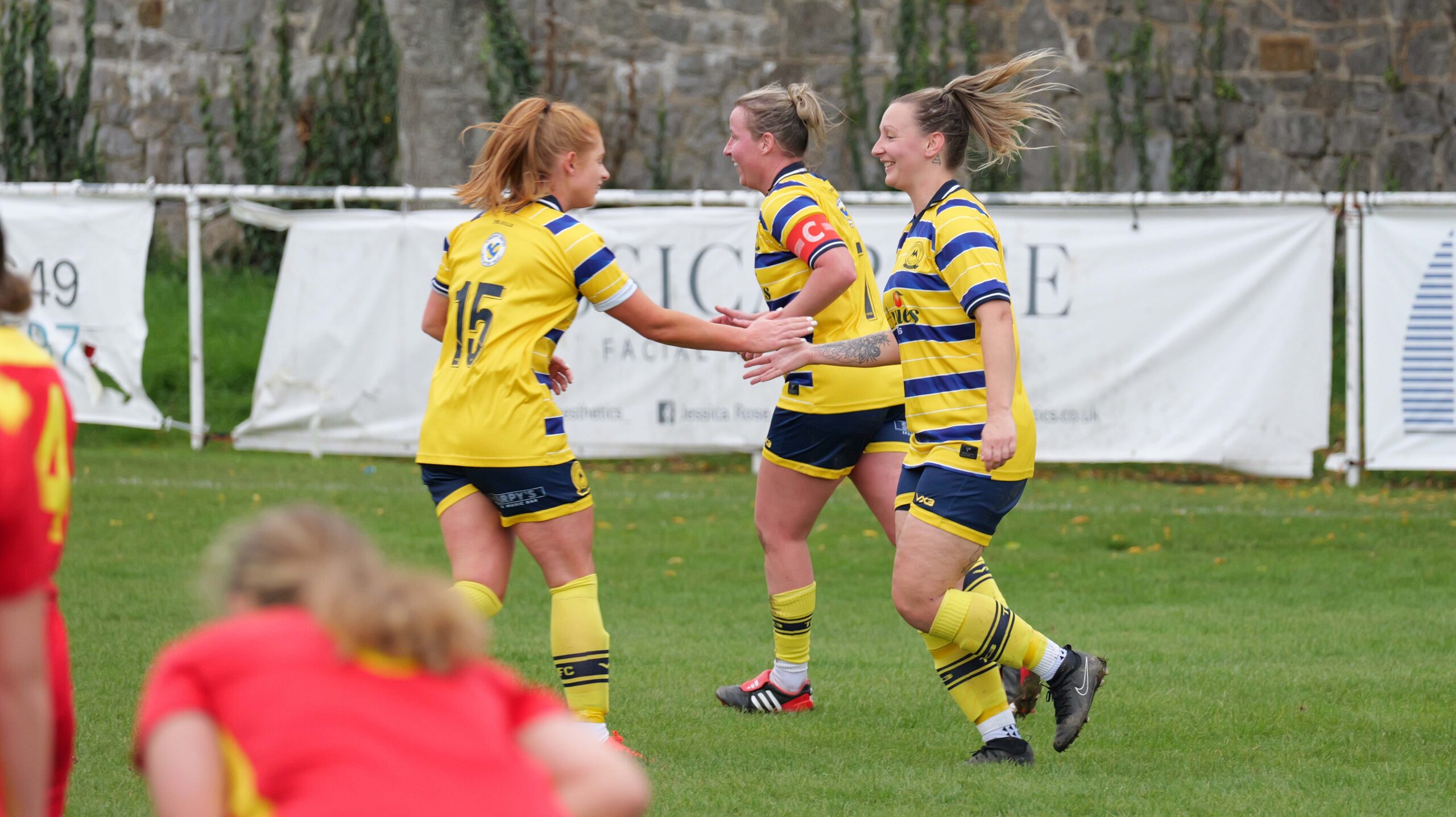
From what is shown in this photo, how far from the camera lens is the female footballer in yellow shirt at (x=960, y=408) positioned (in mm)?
4719

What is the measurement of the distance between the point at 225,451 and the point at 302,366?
947mm

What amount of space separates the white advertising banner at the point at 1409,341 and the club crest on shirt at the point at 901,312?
7.38 metres

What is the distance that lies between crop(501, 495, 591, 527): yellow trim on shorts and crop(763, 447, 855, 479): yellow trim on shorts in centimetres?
126

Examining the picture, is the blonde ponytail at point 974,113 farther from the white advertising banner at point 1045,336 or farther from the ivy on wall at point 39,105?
the ivy on wall at point 39,105

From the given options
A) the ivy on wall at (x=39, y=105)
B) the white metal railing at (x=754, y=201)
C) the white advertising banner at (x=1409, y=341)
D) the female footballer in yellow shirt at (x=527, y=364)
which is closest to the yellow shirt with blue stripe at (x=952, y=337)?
Answer: the female footballer in yellow shirt at (x=527, y=364)

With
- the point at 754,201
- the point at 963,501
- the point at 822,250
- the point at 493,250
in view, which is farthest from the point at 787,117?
the point at 754,201

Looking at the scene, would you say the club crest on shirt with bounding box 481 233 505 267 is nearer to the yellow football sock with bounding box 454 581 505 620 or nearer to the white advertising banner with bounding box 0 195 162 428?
the yellow football sock with bounding box 454 581 505 620

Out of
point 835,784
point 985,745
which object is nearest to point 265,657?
point 835,784

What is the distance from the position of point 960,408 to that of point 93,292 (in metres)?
9.82

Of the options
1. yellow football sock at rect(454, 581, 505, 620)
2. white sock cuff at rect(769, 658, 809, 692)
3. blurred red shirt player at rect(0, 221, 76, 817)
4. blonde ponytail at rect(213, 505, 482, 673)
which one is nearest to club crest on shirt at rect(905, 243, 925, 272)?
yellow football sock at rect(454, 581, 505, 620)

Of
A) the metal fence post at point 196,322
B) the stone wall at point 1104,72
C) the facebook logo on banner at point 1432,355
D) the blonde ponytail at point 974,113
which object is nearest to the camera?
the blonde ponytail at point 974,113

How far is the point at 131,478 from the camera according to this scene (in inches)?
453

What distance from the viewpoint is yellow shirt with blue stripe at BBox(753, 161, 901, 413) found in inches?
222

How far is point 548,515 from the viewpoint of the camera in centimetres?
475
